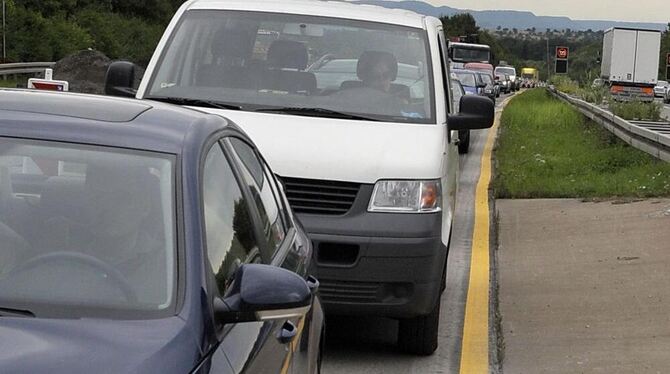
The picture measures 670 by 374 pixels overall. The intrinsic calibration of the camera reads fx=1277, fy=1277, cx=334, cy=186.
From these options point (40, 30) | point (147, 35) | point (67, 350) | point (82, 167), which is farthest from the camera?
point (147, 35)

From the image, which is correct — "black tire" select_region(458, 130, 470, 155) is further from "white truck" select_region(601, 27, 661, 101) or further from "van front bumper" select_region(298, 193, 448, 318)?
"white truck" select_region(601, 27, 661, 101)

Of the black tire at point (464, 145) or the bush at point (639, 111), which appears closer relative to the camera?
the black tire at point (464, 145)

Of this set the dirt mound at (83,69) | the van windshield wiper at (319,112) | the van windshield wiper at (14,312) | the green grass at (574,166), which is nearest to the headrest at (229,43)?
the van windshield wiper at (319,112)

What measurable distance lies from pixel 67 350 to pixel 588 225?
10.2 m

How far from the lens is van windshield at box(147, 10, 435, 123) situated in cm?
797

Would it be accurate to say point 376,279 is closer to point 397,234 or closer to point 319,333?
point 397,234

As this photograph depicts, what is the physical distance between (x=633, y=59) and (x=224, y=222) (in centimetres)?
5393

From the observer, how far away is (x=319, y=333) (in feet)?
16.4

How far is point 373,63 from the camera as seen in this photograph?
824 centimetres

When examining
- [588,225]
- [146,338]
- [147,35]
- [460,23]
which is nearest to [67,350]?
[146,338]

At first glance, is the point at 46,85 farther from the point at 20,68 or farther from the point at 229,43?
the point at 20,68

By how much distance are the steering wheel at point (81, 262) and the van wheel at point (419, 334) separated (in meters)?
3.93

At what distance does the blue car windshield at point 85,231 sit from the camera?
3.42 metres

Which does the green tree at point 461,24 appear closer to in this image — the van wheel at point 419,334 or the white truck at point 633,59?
the white truck at point 633,59
